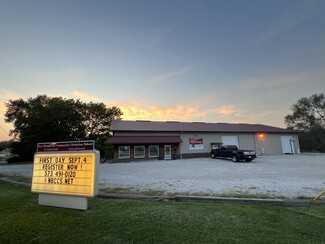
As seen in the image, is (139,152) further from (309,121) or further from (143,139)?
(309,121)

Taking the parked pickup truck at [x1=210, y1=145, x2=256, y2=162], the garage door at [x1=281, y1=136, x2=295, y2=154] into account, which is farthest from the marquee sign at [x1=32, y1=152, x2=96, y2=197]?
the garage door at [x1=281, y1=136, x2=295, y2=154]

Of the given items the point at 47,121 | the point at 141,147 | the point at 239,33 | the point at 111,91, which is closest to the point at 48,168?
the point at 111,91

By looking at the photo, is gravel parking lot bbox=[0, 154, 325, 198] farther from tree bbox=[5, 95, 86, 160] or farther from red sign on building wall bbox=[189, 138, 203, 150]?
tree bbox=[5, 95, 86, 160]

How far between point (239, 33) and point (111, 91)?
12426mm

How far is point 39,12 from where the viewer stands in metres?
10.8

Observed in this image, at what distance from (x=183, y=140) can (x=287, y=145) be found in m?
18.7

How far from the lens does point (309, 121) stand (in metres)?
49.6

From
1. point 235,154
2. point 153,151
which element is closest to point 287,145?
point 235,154

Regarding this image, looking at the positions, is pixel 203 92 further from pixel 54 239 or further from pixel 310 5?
pixel 54 239

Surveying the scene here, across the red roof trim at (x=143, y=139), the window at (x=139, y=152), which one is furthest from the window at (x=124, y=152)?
the red roof trim at (x=143, y=139)

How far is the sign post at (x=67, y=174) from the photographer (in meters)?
5.16

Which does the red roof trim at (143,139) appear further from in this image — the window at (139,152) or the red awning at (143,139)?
the window at (139,152)

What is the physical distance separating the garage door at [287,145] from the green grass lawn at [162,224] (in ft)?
103

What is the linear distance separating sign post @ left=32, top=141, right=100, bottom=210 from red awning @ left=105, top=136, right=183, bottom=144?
696 inches
